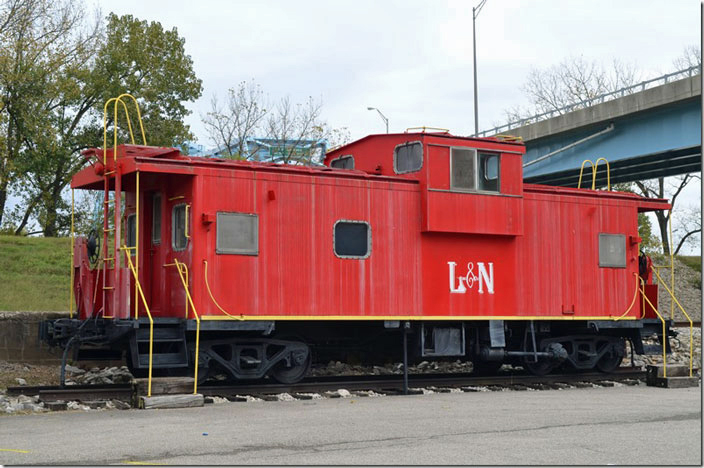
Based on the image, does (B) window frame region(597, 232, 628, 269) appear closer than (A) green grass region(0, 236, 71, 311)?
Yes

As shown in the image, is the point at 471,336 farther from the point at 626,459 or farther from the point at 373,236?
the point at 626,459

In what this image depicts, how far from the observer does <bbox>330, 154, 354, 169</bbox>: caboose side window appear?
693 inches

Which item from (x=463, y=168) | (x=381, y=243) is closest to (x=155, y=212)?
(x=381, y=243)

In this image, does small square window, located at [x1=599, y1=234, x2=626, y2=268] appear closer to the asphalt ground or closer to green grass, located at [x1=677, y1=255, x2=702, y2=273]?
the asphalt ground

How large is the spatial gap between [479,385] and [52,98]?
20.2 meters

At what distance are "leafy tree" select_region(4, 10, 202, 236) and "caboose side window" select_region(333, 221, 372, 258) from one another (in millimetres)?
20419

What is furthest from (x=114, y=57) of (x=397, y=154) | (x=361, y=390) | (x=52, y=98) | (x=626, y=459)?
(x=626, y=459)

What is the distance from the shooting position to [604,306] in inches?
703

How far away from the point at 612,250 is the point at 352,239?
613 cm

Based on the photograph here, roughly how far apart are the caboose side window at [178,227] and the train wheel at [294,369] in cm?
258

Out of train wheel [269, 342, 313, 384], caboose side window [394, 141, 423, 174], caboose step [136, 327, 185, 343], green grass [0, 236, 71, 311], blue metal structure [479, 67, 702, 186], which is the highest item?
blue metal structure [479, 67, 702, 186]

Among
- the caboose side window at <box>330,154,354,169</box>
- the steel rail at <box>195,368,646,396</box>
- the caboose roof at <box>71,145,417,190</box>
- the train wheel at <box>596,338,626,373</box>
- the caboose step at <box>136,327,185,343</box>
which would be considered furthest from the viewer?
the train wheel at <box>596,338,626,373</box>

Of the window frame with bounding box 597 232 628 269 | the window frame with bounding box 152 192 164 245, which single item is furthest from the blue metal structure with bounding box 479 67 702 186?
the window frame with bounding box 152 192 164 245

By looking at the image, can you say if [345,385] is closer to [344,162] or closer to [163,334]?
[163,334]
